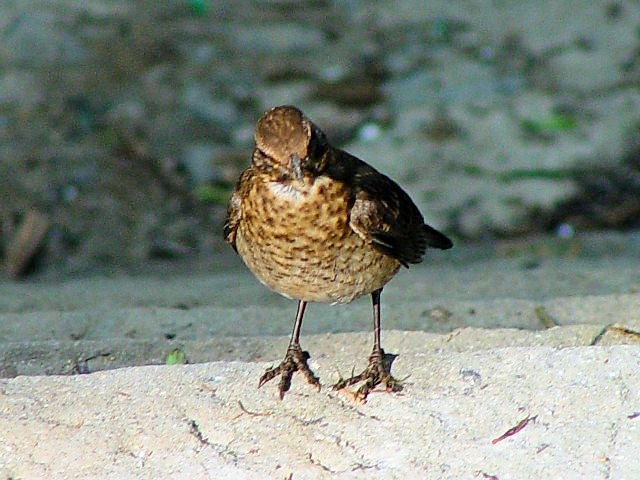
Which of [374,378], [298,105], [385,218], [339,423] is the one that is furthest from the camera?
[298,105]


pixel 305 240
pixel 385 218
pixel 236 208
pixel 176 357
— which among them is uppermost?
pixel 385 218

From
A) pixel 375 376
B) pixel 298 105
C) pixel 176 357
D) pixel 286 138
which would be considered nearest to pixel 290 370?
pixel 375 376

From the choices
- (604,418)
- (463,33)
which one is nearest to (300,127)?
(604,418)

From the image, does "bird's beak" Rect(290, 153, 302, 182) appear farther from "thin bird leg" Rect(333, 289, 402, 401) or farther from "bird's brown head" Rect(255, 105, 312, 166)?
"thin bird leg" Rect(333, 289, 402, 401)

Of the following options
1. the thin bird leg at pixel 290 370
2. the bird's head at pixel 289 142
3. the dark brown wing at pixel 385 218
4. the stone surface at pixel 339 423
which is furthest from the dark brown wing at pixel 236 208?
the stone surface at pixel 339 423

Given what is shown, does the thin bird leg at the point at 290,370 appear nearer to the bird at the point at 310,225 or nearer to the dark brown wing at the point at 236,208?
the bird at the point at 310,225

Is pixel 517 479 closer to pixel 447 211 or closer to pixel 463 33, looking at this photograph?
pixel 447 211

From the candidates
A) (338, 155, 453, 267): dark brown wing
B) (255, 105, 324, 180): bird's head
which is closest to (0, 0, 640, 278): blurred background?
(338, 155, 453, 267): dark brown wing

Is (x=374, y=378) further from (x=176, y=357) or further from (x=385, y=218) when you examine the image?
(x=176, y=357)
